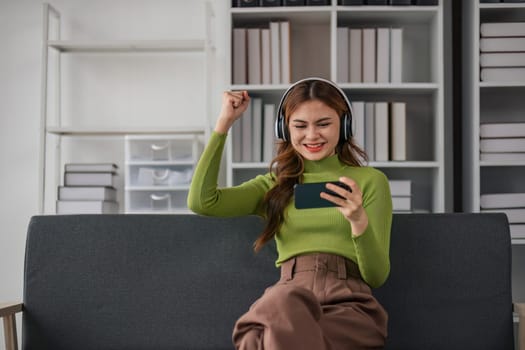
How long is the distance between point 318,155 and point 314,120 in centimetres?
9

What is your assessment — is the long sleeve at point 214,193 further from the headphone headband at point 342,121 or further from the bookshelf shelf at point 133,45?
the bookshelf shelf at point 133,45

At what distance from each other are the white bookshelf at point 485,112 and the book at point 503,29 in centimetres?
4

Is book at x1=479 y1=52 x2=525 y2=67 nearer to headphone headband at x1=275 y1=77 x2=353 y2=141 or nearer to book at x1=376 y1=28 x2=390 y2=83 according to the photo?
book at x1=376 y1=28 x2=390 y2=83

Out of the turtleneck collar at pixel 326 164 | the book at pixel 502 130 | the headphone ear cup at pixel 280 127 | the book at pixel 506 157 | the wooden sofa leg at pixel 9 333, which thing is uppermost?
the book at pixel 502 130

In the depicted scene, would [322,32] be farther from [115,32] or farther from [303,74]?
[115,32]

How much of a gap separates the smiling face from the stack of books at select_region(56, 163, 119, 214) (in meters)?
1.59

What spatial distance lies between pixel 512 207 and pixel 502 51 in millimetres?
692

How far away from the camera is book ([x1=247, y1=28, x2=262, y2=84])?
323cm

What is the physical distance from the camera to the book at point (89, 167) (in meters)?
3.27

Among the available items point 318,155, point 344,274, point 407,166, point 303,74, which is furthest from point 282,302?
point 303,74

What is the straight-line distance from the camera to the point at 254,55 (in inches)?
128

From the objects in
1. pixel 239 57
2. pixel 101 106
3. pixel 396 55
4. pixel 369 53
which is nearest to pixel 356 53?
pixel 369 53

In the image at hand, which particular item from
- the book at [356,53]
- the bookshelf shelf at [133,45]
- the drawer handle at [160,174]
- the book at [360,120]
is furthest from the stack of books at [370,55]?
the drawer handle at [160,174]

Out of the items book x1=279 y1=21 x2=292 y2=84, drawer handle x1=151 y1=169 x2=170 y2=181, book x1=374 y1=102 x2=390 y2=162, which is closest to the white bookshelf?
book x1=374 y1=102 x2=390 y2=162
